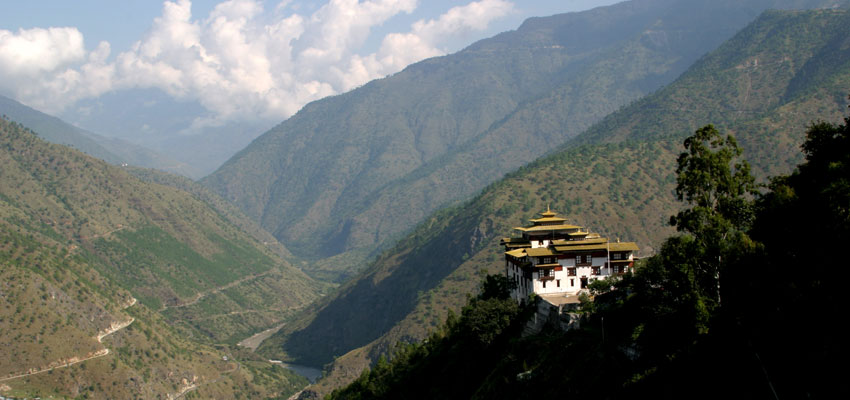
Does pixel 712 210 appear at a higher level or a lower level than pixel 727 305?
higher

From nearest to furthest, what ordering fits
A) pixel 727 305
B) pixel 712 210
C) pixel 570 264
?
pixel 727 305 < pixel 712 210 < pixel 570 264

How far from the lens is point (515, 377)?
5834cm

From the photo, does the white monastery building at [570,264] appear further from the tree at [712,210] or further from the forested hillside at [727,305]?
the tree at [712,210]

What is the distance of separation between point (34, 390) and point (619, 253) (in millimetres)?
139347

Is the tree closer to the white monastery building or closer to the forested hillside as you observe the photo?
the forested hillside

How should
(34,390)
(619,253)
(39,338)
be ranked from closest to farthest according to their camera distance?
(619,253)
(34,390)
(39,338)

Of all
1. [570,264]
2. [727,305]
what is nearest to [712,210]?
[727,305]

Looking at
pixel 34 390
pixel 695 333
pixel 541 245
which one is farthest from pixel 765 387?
pixel 34 390

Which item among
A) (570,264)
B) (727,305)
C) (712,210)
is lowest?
(727,305)

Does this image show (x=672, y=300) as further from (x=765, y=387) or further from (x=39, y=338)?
(x=39, y=338)

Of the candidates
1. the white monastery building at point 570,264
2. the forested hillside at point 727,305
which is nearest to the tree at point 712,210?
the forested hillside at point 727,305

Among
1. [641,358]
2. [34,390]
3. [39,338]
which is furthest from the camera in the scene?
[39,338]

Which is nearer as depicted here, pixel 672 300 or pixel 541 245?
pixel 672 300

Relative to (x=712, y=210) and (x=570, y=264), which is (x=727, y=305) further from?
(x=570, y=264)
